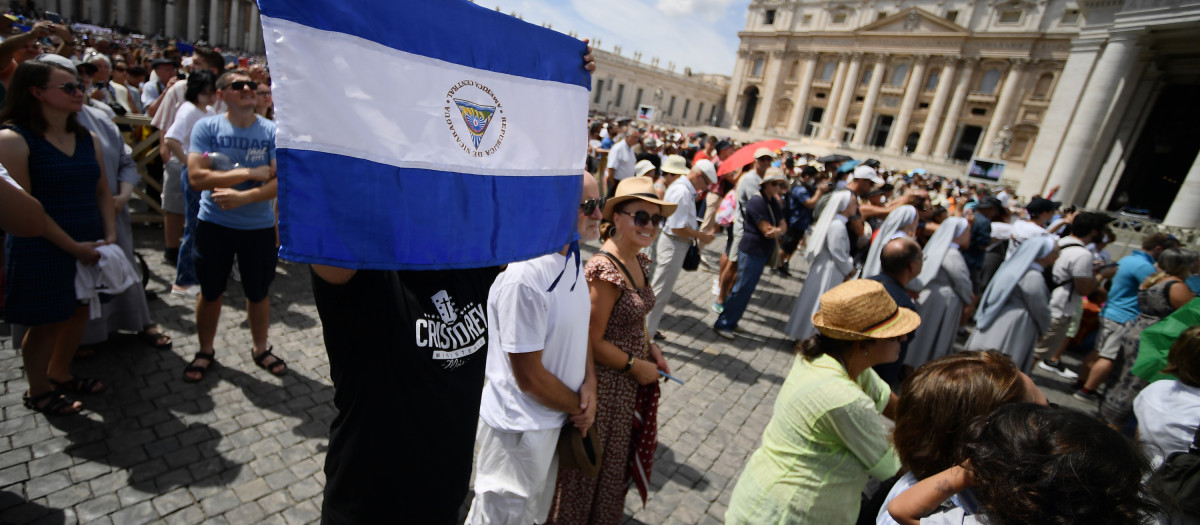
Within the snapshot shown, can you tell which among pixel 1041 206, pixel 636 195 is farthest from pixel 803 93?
pixel 636 195

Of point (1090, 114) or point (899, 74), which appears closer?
point (1090, 114)

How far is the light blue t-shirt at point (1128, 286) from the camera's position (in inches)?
213

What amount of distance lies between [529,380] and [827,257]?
4.80 m

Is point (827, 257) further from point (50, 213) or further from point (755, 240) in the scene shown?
point (50, 213)

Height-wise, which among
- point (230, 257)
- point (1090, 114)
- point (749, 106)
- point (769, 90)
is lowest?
point (230, 257)

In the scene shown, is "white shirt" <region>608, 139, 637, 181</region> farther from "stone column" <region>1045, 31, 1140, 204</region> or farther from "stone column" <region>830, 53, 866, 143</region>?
"stone column" <region>830, 53, 866, 143</region>

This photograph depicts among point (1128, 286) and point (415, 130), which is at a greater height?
point (415, 130)

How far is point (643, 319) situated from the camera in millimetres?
2543

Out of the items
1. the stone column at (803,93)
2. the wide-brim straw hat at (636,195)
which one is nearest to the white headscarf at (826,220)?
the wide-brim straw hat at (636,195)

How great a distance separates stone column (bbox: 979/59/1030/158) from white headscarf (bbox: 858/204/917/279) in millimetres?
48635

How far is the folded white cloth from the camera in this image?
3.05 meters

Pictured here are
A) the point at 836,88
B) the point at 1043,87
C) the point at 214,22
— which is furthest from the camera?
the point at 214,22

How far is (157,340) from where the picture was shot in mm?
3854

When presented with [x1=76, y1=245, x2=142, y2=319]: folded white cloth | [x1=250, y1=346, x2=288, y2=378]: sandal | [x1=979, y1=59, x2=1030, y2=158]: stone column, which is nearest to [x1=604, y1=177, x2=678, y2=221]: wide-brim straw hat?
[x1=250, y1=346, x2=288, y2=378]: sandal
